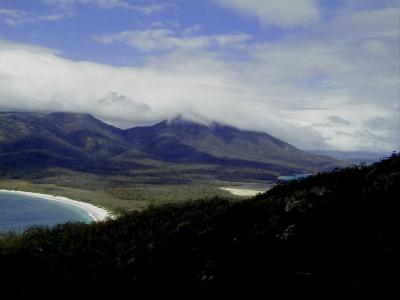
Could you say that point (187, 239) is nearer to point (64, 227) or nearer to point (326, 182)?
point (326, 182)

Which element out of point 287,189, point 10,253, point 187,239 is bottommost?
point 10,253

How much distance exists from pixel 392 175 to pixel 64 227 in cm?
7559

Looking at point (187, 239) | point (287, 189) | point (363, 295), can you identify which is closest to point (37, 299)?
point (187, 239)

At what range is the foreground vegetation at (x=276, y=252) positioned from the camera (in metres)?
28.8

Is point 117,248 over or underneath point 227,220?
underneath

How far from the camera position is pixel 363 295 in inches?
1001

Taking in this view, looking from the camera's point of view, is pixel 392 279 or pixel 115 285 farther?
pixel 115 285

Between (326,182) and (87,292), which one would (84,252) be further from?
(326,182)

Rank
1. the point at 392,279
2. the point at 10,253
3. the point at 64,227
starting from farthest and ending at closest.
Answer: the point at 64,227, the point at 10,253, the point at 392,279

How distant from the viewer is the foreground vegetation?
1136 inches

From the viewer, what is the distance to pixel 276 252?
33406mm

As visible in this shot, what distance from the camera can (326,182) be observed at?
150 ft

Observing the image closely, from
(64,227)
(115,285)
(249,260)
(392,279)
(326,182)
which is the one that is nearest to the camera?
(392,279)

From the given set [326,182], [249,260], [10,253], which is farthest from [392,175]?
[10,253]
